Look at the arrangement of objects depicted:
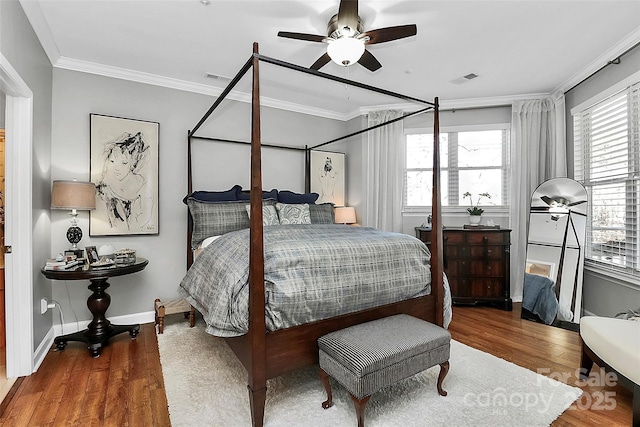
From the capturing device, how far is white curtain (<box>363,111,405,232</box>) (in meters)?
4.66

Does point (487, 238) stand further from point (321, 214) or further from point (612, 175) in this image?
point (321, 214)

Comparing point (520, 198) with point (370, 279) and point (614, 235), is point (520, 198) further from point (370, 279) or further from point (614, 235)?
point (370, 279)

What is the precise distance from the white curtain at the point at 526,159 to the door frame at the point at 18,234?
5.06m

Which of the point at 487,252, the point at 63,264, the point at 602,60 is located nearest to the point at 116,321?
the point at 63,264

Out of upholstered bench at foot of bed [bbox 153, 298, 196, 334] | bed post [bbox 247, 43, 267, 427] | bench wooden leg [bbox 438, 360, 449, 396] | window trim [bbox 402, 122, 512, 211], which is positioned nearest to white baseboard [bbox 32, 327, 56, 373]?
upholstered bench at foot of bed [bbox 153, 298, 196, 334]

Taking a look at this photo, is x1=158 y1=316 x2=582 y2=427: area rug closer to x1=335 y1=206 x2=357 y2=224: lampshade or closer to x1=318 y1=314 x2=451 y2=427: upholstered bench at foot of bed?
x1=318 y1=314 x2=451 y2=427: upholstered bench at foot of bed

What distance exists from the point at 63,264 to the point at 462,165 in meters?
4.74

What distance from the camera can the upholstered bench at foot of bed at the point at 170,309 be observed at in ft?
→ 10.4

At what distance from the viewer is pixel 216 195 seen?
143 inches

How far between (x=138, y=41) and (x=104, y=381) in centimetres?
278

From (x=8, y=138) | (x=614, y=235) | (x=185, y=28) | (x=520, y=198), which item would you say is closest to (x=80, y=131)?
(x=8, y=138)

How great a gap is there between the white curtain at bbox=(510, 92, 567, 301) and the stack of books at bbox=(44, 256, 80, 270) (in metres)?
4.86

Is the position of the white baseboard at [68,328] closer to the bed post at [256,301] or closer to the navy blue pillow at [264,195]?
the navy blue pillow at [264,195]

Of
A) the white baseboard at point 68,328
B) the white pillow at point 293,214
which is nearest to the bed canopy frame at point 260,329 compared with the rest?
the white pillow at point 293,214
